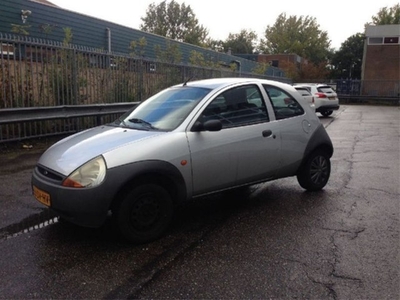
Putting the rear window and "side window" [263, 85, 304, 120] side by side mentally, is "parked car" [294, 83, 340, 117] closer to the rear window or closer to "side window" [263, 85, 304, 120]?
the rear window

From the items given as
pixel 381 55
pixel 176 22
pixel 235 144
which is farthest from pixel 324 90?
pixel 176 22

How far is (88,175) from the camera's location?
134 inches

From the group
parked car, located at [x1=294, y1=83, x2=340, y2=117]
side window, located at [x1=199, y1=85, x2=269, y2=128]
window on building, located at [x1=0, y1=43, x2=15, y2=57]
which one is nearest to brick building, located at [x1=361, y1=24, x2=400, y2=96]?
parked car, located at [x1=294, y1=83, x2=340, y2=117]

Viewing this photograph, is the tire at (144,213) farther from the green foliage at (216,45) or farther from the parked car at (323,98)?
the green foliage at (216,45)

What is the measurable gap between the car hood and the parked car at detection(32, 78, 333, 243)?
0.04ft

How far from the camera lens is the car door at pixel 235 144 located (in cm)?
405

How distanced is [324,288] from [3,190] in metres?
4.59

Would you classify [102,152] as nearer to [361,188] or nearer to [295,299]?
[295,299]

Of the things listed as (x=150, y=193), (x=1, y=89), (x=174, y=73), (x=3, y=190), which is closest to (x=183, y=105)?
(x=150, y=193)

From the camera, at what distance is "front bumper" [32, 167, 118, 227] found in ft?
11.0

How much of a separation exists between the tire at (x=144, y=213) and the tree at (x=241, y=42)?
76.6 m

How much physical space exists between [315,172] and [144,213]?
2863mm

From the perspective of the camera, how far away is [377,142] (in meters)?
10.6

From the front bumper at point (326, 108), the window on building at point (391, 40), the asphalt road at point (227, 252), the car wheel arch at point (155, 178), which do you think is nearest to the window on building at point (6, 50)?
the asphalt road at point (227, 252)
